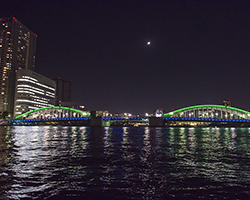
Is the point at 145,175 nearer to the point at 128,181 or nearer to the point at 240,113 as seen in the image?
the point at 128,181

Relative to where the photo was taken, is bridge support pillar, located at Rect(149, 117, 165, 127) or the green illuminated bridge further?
bridge support pillar, located at Rect(149, 117, 165, 127)

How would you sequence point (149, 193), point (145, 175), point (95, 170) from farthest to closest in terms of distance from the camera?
point (95, 170), point (145, 175), point (149, 193)

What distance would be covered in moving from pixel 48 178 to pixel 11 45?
22389 centimetres

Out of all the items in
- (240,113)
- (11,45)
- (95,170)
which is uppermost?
(11,45)

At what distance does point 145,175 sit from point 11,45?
226m

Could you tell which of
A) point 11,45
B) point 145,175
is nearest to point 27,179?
point 145,175

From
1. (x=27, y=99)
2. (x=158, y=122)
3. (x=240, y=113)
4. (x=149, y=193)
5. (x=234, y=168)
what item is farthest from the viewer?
(x=27, y=99)

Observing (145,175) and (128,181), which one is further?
(145,175)

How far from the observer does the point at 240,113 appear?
163m

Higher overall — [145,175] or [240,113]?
[240,113]

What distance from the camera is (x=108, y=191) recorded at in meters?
8.20

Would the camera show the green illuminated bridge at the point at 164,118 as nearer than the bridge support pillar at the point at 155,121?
Yes

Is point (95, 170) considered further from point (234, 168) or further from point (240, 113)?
point (240, 113)

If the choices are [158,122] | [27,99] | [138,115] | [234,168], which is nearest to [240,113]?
[158,122]
